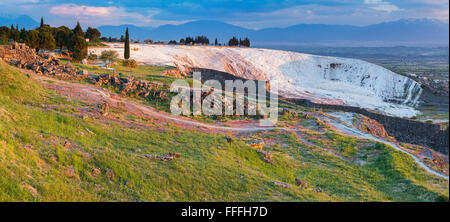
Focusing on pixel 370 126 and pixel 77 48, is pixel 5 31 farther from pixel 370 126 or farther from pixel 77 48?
pixel 370 126

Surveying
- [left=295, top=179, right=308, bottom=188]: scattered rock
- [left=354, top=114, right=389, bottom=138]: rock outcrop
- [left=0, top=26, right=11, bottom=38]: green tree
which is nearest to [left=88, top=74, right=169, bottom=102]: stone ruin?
[left=295, top=179, right=308, bottom=188]: scattered rock

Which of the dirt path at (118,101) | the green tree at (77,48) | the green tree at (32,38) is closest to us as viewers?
the dirt path at (118,101)

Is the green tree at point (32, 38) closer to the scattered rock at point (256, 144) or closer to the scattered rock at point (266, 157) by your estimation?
the scattered rock at point (256, 144)

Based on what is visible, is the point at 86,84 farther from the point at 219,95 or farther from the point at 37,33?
the point at 37,33

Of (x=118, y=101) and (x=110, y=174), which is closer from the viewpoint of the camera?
(x=110, y=174)

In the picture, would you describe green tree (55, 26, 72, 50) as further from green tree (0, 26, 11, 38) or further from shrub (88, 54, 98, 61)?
green tree (0, 26, 11, 38)

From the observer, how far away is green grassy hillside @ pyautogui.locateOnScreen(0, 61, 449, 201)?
30.9ft

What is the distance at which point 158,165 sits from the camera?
41.1 ft

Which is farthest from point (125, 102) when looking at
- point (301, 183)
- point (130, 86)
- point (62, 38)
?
point (62, 38)

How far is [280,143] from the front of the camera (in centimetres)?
2214

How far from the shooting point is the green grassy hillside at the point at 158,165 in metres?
9.42

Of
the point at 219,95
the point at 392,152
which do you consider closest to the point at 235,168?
the point at 392,152

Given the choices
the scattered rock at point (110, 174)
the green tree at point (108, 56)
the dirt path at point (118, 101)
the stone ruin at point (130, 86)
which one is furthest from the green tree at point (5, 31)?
the scattered rock at point (110, 174)
